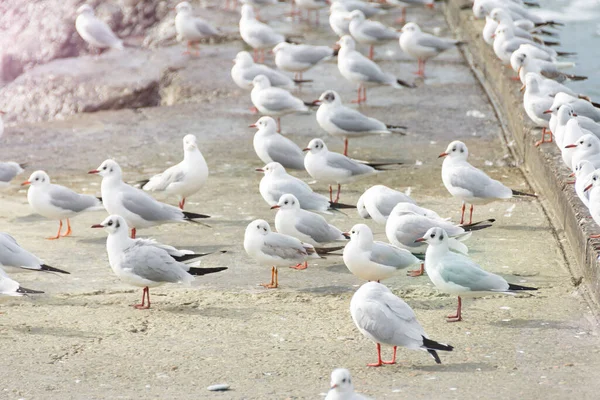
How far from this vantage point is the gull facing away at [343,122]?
33.3 feet

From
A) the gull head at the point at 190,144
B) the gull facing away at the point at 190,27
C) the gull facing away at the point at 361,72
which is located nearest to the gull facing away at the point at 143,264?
the gull head at the point at 190,144

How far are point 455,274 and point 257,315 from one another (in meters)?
1.24

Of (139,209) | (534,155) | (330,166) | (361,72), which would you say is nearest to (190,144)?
(139,209)

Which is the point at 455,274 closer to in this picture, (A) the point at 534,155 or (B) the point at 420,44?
(A) the point at 534,155

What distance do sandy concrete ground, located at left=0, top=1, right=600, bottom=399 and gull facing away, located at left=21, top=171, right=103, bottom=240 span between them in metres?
0.21

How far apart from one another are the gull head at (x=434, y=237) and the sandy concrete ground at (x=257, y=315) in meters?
0.44

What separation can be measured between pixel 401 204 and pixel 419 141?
3.55m

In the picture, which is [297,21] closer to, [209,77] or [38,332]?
[209,77]

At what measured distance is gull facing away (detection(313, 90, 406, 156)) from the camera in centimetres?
1015

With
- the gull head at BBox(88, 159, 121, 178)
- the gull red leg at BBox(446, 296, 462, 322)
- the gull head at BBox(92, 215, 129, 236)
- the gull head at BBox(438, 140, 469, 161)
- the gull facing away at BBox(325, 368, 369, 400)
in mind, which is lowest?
the gull red leg at BBox(446, 296, 462, 322)

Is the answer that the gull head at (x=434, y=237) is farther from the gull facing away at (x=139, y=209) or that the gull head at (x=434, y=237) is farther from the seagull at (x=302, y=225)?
the gull facing away at (x=139, y=209)

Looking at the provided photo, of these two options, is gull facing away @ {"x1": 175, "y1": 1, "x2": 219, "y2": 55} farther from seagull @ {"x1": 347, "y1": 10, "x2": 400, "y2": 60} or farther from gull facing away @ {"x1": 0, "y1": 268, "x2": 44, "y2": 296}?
gull facing away @ {"x1": 0, "y1": 268, "x2": 44, "y2": 296}

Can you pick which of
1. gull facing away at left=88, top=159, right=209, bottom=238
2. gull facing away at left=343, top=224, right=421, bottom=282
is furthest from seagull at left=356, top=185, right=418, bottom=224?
gull facing away at left=88, top=159, right=209, bottom=238

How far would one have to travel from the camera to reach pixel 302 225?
7.48m
